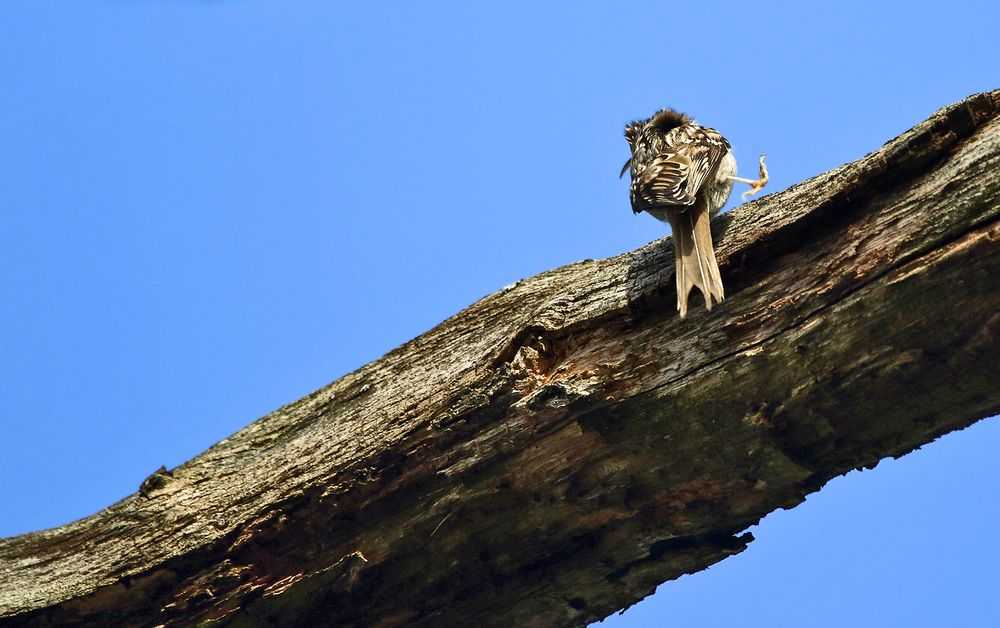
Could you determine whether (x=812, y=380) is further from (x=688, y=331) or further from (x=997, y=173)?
(x=997, y=173)

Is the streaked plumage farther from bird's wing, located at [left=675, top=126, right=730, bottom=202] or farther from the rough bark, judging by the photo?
the rough bark

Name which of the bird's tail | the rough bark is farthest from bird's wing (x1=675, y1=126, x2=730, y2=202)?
the rough bark

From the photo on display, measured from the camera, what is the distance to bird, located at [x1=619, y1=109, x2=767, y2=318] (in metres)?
4.55

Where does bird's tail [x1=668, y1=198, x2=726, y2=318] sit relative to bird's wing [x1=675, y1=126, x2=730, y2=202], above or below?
below

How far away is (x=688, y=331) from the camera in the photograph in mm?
4672

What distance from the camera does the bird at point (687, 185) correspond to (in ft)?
14.9

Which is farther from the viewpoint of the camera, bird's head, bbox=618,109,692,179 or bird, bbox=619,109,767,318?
bird's head, bbox=618,109,692,179

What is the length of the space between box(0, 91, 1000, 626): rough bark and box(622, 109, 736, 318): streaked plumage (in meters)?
0.18

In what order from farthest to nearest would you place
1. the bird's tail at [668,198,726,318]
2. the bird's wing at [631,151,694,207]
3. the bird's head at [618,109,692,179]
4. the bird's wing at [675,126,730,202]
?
1. the bird's head at [618,109,692,179]
2. the bird's wing at [675,126,730,202]
3. the bird's wing at [631,151,694,207]
4. the bird's tail at [668,198,726,318]

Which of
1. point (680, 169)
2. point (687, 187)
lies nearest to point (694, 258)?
point (687, 187)

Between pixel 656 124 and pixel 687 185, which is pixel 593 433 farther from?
pixel 656 124

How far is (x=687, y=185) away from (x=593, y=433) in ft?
4.35

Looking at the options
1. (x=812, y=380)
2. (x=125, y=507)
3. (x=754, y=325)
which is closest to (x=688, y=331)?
(x=754, y=325)

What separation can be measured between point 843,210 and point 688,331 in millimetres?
857
